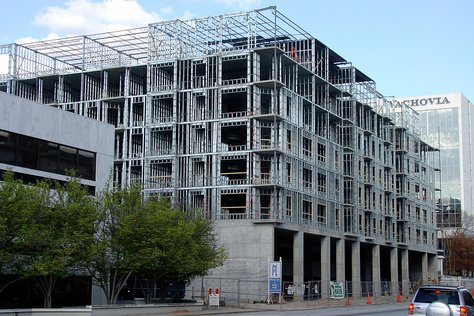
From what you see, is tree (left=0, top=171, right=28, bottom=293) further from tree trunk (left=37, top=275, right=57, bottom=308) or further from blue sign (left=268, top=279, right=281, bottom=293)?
blue sign (left=268, top=279, right=281, bottom=293)

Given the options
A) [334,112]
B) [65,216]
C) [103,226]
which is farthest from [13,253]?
[334,112]

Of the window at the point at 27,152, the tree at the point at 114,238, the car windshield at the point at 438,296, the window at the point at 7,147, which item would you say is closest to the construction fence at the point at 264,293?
the tree at the point at 114,238

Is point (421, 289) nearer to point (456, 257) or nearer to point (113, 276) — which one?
point (113, 276)

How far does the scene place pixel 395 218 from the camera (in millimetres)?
95188

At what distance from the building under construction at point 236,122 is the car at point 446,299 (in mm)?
37140

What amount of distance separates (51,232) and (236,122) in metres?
32.6

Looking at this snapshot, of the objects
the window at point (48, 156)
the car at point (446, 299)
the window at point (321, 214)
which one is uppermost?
the window at point (48, 156)

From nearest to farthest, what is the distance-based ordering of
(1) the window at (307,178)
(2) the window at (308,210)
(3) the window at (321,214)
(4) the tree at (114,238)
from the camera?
(4) the tree at (114,238), (2) the window at (308,210), (1) the window at (307,178), (3) the window at (321,214)

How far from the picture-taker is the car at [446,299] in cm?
2306

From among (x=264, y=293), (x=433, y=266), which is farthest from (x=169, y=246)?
(x=433, y=266)

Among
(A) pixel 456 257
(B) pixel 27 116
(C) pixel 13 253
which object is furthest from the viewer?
(A) pixel 456 257

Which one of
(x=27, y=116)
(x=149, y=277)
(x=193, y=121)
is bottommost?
(x=149, y=277)

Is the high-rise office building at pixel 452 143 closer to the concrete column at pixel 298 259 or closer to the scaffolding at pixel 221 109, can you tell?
the scaffolding at pixel 221 109

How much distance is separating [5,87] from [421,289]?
64.3 m
